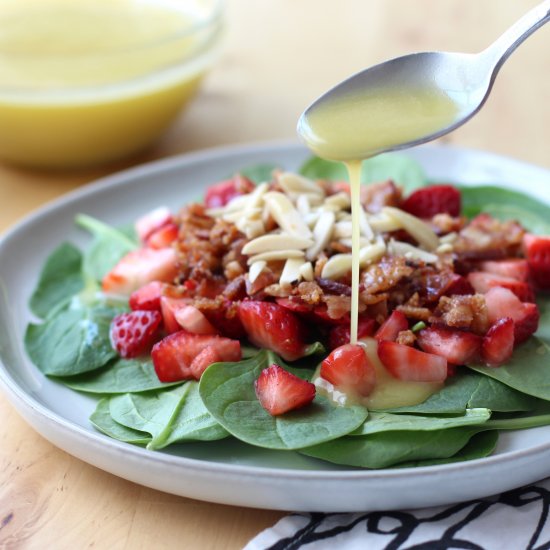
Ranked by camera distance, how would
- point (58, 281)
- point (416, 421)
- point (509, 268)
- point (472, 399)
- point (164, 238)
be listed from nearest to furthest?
point (416, 421) < point (472, 399) < point (509, 268) < point (164, 238) < point (58, 281)

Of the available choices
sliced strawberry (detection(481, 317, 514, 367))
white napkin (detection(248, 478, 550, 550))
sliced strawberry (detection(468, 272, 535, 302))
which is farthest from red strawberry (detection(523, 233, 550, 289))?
white napkin (detection(248, 478, 550, 550))

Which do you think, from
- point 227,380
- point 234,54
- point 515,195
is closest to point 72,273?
point 227,380

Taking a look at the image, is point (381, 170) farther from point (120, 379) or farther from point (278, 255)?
point (120, 379)

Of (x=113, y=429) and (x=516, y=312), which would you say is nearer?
(x=113, y=429)

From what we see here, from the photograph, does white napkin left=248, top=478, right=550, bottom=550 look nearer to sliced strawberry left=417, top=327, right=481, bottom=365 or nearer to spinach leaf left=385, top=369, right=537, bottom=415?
spinach leaf left=385, top=369, right=537, bottom=415

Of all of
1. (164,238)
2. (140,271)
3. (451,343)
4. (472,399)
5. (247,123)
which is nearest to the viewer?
(472,399)

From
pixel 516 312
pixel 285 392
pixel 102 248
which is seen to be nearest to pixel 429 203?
pixel 516 312

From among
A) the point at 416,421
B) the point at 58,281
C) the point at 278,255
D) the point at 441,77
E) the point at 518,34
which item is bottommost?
the point at 58,281
